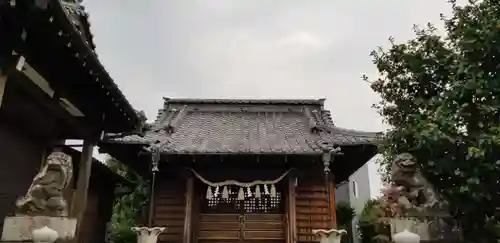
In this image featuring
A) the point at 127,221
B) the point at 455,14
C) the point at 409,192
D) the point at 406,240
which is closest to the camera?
the point at 406,240

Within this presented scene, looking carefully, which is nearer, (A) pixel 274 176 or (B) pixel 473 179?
(B) pixel 473 179

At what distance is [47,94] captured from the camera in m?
7.77

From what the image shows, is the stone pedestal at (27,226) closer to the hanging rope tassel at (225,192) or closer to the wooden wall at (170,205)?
the wooden wall at (170,205)

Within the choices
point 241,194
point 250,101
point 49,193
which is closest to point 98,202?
point 241,194

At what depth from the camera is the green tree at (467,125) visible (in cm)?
556

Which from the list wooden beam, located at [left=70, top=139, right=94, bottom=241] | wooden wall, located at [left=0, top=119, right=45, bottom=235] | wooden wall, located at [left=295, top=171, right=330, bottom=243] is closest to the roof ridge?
wooden wall, located at [left=295, top=171, right=330, bottom=243]

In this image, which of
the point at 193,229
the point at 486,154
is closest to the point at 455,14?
the point at 486,154

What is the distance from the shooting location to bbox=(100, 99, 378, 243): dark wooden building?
1203cm

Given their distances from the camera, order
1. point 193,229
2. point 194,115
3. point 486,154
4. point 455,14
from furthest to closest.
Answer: point 194,115
point 193,229
point 455,14
point 486,154

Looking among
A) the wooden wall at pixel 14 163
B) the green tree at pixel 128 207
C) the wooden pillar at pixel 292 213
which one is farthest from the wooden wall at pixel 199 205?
the green tree at pixel 128 207

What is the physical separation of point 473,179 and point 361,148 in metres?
6.95

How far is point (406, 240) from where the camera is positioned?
4.95 m

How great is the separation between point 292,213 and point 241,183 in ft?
5.46

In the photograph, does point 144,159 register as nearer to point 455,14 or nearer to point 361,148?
point 361,148
